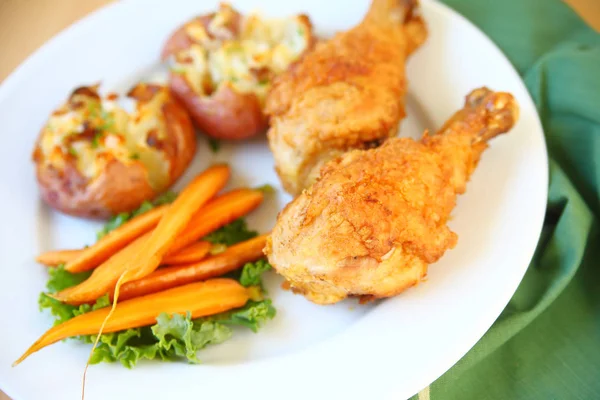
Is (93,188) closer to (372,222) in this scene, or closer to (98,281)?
(98,281)

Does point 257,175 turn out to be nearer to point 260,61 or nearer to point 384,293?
point 260,61

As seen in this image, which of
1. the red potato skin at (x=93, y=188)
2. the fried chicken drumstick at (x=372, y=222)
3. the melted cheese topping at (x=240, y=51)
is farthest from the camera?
the melted cheese topping at (x=240, y=51)

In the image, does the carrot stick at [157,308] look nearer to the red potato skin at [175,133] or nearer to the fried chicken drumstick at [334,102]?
the fried chicken drumstick at [334,102]

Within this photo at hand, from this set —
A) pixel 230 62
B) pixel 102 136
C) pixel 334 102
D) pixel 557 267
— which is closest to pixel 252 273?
pixel 334 102

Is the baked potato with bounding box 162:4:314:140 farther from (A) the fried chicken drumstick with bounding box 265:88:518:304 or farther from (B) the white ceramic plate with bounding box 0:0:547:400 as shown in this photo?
(A) the fried chicken drumstick with bounding box 265:88:518:304

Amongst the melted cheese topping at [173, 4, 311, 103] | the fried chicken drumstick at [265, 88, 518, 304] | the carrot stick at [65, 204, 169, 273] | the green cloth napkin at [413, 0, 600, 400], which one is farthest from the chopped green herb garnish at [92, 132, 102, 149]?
the green cloth napkin at [413, 0, 600, 400]

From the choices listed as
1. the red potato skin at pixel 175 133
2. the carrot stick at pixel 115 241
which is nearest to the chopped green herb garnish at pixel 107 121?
the red potato skin at pixel 175 133
